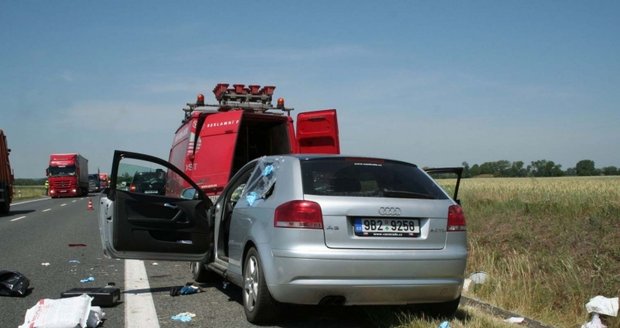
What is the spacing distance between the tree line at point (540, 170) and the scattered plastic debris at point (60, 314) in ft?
218

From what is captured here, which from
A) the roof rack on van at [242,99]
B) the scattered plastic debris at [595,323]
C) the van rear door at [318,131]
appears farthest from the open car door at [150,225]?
the roof rack on van at [242,99]

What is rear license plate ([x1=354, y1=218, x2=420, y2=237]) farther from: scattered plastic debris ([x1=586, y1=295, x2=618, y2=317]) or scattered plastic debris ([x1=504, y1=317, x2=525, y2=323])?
scattered plastic debris ([x1=586, y1=295, x2=618, y2=317])

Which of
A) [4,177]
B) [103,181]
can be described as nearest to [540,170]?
[103,181]

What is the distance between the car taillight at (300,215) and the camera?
15.9 ft

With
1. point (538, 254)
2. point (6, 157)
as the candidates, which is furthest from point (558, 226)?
point (6, 157)

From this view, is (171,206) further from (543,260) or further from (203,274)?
(543,260)

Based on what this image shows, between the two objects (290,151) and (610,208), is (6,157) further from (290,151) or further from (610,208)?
(610,208)

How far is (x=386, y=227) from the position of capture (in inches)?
196

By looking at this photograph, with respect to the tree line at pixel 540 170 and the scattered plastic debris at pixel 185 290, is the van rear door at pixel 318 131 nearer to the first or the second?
the scattered plastic debris at pixel 185 290

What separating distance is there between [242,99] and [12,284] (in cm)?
824

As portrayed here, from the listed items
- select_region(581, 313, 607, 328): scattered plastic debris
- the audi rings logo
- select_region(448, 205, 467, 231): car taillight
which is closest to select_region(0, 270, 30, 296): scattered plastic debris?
the audi rings logo

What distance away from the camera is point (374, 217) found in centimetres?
496

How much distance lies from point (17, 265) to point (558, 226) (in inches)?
325

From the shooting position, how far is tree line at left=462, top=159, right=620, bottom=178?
70.1 meters
